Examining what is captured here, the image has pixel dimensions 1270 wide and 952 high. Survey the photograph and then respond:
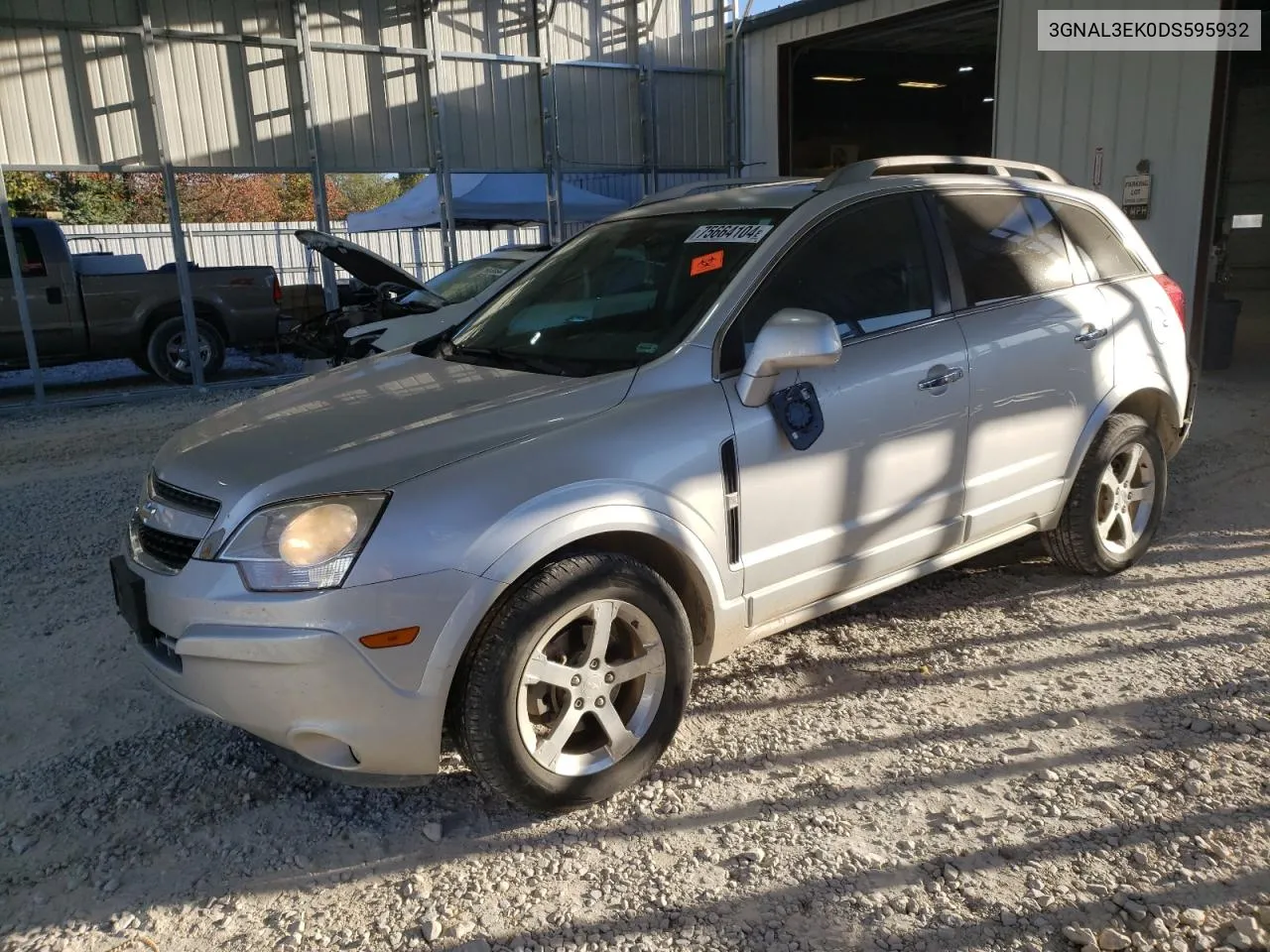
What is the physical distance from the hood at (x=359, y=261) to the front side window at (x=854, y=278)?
5881 mm

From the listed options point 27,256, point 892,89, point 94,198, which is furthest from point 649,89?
point 94,198

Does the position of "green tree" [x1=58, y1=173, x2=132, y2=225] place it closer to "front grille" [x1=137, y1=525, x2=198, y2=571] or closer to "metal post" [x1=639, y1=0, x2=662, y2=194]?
"metal post" [x1=639, y1=0, x2=662, y2=194]

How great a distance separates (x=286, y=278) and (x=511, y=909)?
2058 centimetres

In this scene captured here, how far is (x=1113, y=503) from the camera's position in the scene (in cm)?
460

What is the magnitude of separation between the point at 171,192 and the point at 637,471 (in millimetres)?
9817

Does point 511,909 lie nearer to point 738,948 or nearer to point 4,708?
point 738,948

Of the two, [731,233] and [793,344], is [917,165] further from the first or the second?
[793,344]

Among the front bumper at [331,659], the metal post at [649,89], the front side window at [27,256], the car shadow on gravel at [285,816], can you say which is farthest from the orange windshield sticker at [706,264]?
the metal post at [649,89]

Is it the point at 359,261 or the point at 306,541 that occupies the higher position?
the point at 359,261

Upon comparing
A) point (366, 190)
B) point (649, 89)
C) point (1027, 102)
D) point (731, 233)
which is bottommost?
point (731, 233)

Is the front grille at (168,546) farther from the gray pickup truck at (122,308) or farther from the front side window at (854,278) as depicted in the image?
the gray pickup truck at (122,308)

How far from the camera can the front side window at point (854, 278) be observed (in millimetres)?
3354

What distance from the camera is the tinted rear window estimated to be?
4.46 m

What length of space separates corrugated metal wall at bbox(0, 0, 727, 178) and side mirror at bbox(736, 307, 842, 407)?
999 centimetres
